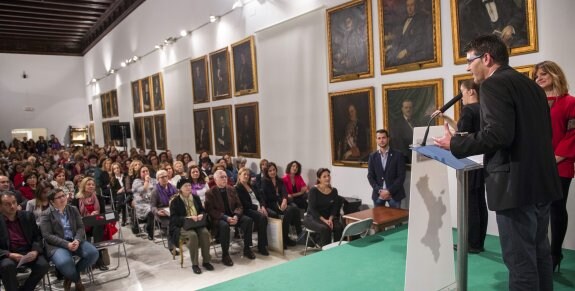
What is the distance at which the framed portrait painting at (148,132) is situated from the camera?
16422mm

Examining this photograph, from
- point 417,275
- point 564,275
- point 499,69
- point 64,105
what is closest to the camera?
point 499,69

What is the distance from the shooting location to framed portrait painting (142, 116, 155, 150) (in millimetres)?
16422

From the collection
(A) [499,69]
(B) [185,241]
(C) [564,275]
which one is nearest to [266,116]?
(B) [185,241]

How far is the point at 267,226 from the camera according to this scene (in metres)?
6.97

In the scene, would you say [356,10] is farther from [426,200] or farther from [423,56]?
[426,200]

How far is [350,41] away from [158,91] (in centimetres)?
990

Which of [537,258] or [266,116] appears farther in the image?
[266,116]

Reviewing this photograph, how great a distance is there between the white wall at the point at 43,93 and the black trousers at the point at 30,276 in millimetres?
23731

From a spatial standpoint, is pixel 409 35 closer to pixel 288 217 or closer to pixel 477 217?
pixel 477 217

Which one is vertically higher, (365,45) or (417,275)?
(365,45)

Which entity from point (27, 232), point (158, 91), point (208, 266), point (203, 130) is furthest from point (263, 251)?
point (158, 91)

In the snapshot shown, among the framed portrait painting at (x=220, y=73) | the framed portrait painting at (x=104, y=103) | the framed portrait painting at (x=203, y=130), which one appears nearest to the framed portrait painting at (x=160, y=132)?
the framed portrait painting at (x=203, y=130)

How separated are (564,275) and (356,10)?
5035 millimetres

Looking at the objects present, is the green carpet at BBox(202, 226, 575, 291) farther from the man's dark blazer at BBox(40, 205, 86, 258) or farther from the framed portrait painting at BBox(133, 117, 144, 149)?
the framed portrait painting at BBox(133, 117, 144, 149)
